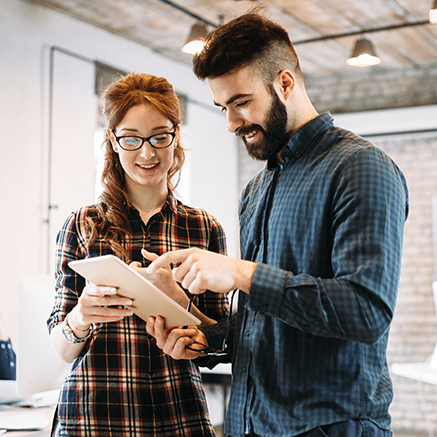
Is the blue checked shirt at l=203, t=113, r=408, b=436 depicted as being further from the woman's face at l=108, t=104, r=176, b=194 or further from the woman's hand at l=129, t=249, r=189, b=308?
the woman's face at l=108, t=104, r=176, b=194

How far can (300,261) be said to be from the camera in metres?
1.22

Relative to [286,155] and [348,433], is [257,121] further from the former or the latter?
[348,433]

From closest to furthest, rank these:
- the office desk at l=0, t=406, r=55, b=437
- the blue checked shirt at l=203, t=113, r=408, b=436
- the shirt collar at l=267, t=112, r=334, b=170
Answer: the blue checked shirt at l=203, t=113, r=408, b=436 → the shirt collar at l=267, t=112, r=334, b=170 → the office desk at l=0, t=406, r=55, b=437

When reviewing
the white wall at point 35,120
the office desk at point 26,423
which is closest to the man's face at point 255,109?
the office desk at point 26,423

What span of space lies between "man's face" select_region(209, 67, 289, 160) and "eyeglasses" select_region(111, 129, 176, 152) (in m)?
0.36

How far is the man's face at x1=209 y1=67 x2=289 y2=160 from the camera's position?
52.6 inches

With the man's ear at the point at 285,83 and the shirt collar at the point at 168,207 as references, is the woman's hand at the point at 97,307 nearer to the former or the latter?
the shirt collar at the point at 168,207

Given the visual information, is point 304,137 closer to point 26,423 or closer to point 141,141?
point 141,141

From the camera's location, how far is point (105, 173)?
180cm

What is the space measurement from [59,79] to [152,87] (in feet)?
9.67

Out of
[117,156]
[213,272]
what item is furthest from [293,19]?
[213,272]

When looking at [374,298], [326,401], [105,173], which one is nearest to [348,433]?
[326,401]

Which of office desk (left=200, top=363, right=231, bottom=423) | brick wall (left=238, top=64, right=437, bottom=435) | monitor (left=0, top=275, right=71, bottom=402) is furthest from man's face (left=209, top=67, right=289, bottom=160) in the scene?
brick wall (left=238, top=64, right=437, bottom=435)

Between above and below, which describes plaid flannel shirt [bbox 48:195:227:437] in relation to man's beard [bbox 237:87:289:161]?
below
